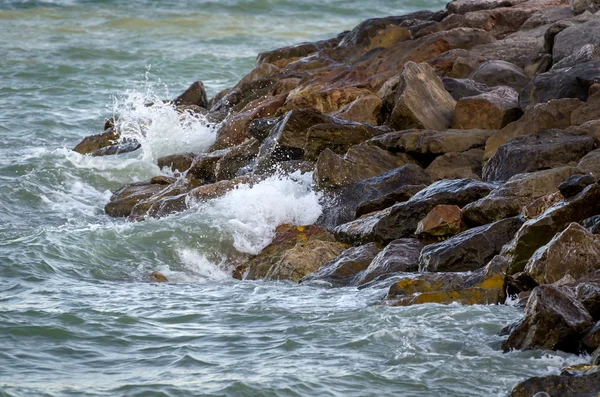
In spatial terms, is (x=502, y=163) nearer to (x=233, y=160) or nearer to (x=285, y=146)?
(x=285, y=146)

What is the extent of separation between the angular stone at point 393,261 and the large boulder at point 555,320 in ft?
6.92

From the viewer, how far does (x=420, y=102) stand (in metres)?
11.9

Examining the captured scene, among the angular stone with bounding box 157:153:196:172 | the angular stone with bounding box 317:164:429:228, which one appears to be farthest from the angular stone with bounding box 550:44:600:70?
the angular stone with bounding box 157:153:196:172

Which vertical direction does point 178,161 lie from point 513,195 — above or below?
below

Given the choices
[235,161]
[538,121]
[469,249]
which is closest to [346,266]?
[469,249]

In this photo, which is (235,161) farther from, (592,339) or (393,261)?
(592,339)

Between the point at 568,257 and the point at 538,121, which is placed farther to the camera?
the point at 538,121

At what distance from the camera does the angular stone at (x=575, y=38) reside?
42.0 ft

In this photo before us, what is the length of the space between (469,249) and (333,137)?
3.55 m

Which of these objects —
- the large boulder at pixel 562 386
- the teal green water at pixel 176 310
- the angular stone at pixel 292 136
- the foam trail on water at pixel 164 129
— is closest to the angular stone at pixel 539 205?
the teal green water at pixel 176 310

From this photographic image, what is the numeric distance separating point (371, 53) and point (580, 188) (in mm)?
7492

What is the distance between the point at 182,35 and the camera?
1174 inches

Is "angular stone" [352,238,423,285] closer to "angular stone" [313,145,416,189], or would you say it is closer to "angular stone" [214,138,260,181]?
"angular stone" [313,145,416,189]

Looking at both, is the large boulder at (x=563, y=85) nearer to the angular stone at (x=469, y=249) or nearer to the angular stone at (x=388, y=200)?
the angular stone at (x=388, y=200)
